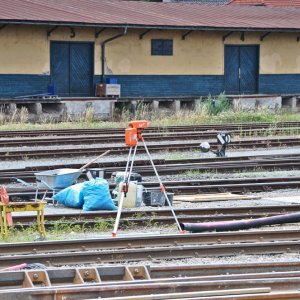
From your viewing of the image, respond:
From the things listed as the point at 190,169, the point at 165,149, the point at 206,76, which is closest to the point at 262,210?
the point at 190,169

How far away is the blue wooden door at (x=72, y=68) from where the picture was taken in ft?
116

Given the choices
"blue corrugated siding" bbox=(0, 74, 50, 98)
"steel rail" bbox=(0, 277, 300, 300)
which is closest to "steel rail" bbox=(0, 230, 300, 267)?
"steel rail" bbox=(0, 277, 300, 300)

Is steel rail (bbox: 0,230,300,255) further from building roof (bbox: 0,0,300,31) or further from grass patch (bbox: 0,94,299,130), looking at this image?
building roof (bbox: 0,0,300,31)

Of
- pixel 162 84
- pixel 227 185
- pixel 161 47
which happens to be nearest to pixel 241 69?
pixel 162 84

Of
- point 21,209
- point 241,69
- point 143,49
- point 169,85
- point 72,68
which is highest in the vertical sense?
point 143,49

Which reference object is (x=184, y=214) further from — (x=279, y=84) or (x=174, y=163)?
(x=279, y=84)

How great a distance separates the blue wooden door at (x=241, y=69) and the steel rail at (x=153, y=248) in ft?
90.8

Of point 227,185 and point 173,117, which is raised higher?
point 227,185

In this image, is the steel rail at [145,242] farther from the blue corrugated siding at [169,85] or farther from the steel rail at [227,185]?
the blue corrugated siding at [169,85]

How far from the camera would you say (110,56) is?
120 feet

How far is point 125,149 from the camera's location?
77.7ft

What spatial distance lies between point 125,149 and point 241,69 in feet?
57.3

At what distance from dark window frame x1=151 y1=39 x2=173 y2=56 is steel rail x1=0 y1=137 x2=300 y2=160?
11.2m

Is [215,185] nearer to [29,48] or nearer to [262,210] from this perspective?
[262,210]
